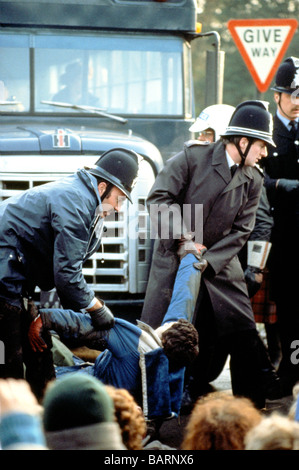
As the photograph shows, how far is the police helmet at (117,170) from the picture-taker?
5.12m

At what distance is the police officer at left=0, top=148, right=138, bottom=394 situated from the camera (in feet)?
16.0

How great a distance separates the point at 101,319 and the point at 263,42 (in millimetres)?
4308

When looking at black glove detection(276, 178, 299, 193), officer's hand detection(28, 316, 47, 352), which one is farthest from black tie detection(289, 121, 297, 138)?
officer's hand detection(28, 316, 47, 352)

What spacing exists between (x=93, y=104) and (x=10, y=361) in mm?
3186

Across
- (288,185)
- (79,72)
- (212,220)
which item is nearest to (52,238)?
(212,220)

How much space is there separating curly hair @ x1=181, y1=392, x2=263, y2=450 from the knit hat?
0.36 meters

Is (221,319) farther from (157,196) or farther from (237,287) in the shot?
(157,196)

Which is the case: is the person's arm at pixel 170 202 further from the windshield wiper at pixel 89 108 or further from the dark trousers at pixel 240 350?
the windshield wiper at pixel 89 108

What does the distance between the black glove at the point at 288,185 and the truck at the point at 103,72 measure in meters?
0.91

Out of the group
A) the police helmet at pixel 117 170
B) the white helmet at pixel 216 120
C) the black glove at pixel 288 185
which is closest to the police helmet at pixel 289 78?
the white helmet at pixel 216 120

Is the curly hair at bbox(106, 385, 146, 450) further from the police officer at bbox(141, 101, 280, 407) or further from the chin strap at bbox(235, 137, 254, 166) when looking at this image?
the chin strap at bbox(235, 137, 254, 166)

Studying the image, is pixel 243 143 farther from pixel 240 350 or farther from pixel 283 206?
pixel 240 350

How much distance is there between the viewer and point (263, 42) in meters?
8.68
